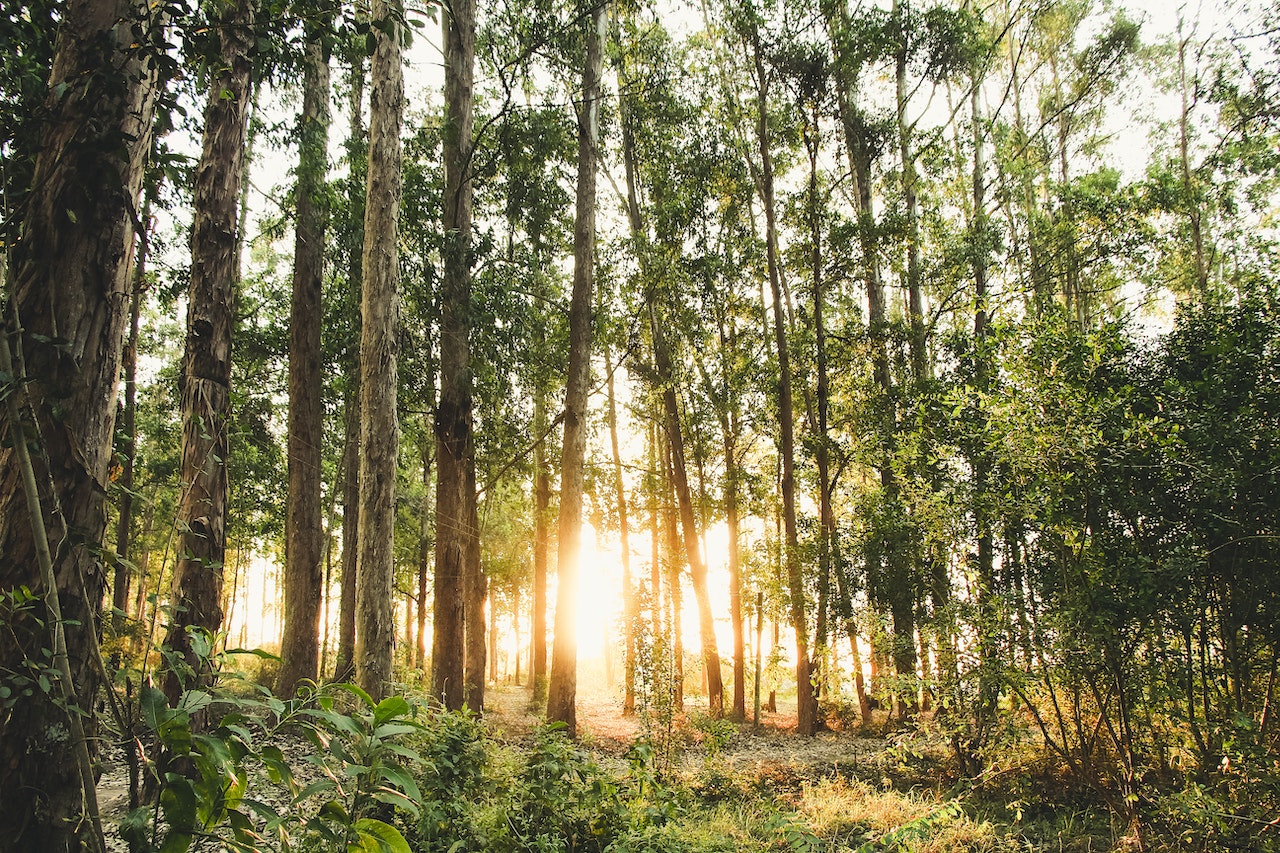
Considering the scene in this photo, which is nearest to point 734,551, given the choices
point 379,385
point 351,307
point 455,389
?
point 455,389

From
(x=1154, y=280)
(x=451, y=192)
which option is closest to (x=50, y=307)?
(x=451, y=192)

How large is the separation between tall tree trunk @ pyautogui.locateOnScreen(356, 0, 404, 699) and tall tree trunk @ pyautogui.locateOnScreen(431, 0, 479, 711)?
271 cm

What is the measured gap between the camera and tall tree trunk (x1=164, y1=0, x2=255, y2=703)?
13.0 feet

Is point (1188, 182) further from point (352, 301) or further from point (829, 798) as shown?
point (352, 301)

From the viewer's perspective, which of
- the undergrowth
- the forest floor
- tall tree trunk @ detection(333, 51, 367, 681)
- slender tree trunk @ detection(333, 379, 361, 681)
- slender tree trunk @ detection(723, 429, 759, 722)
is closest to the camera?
the undergrowth

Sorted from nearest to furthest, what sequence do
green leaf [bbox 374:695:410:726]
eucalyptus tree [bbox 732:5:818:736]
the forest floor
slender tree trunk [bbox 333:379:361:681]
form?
green leaf [bbox 374:695:410:726] → the forest floor → slender tree trunk [bbox 333:379:361:681] → eucalyptus tree [bbox 732:5:818:736]

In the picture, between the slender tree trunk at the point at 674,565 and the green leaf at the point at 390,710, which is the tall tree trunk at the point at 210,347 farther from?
the slender tree trunk at the point at 674,565

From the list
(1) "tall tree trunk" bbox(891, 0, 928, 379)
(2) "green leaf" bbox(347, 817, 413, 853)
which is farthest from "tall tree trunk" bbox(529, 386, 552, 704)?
(2) "green leaf" bbox(347, 817, 413, 853)

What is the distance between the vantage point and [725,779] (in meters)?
8.41

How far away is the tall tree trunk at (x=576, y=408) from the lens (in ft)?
32.7

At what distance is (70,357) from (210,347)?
10.0 feet

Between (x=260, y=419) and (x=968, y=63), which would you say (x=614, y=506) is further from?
(x=968, y=63)

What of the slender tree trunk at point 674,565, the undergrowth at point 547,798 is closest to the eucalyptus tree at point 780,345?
the slender tree trunk at point 674,565

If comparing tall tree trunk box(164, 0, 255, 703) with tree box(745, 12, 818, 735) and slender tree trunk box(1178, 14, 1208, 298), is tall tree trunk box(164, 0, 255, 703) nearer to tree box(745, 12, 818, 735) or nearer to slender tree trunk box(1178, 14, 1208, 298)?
tree box(745, 12, 818, 735)
